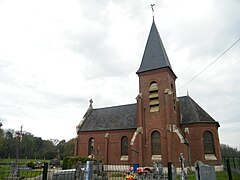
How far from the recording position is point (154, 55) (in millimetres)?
27641

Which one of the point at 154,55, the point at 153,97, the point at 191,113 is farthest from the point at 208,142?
the point at 154,55

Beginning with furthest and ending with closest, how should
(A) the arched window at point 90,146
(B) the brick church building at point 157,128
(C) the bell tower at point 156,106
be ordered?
(A) the arched window at point 90,146 → (C) the bell tower at point 156,106 → (B) the brick church building at point 157,128

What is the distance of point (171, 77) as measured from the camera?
27047 mm

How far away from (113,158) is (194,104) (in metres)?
13.7

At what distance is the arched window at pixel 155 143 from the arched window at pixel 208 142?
5542 millimetres

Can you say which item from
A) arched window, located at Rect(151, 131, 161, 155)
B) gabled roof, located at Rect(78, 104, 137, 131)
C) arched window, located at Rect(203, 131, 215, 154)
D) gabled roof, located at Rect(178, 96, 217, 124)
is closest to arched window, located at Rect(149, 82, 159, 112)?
arched window, located at Rect(151, 131, 161, 155)

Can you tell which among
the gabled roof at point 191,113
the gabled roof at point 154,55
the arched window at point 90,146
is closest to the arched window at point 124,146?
the arched window at point 90,146

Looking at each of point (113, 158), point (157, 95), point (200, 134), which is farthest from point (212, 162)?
point (113, 158)

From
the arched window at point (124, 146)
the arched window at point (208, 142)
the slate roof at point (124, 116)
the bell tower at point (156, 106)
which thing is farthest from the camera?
the arched window at point (124, 146)

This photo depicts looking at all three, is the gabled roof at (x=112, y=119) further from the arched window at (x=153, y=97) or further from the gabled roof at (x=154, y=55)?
the gabled roof at (x=154, y=55)

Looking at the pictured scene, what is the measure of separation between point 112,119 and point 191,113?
12.4 meters

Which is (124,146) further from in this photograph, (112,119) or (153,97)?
(153,97)

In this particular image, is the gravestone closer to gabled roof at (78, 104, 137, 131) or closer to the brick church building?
the brick church building

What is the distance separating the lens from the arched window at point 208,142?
77.5ft
